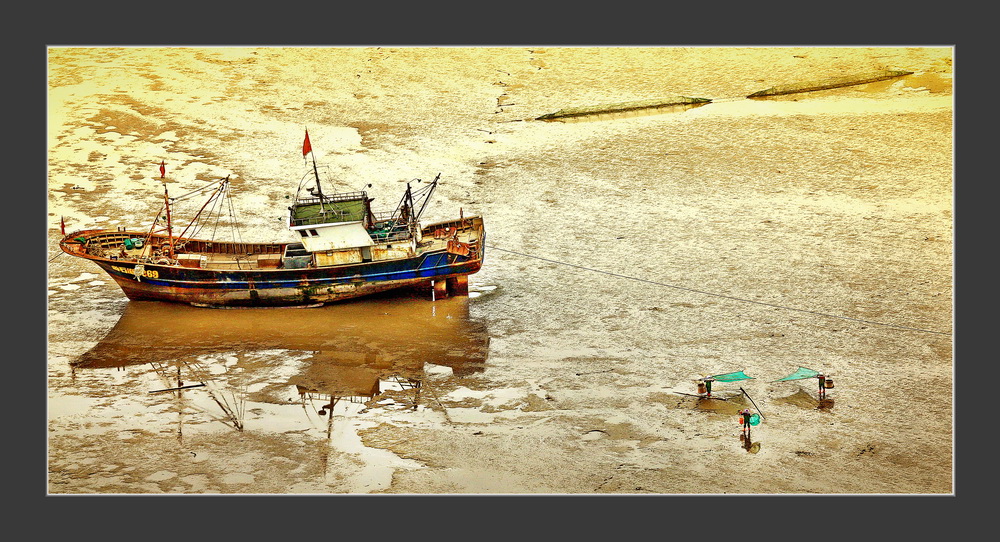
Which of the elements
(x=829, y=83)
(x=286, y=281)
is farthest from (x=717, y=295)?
(x=829, y=83)

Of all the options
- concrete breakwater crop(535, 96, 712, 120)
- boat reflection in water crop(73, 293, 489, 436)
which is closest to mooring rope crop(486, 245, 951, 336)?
boat reflection in water crop(73, 293, 489, 436)

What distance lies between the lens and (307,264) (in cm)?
2841

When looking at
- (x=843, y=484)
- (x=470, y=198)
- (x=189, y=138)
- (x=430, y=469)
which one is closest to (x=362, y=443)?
(x=430, y=469)

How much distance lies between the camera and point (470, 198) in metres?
33.8

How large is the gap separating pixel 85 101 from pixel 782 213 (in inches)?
862

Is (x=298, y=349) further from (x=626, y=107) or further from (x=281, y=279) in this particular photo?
(x=626, y=107)

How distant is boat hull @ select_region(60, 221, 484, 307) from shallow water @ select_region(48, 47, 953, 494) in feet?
1.53

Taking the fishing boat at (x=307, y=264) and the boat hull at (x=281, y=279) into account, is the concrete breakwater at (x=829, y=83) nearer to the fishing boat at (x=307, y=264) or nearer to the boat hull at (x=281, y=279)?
the fishing boat at (x=307, y=264)

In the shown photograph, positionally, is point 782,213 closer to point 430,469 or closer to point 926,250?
point 926,250

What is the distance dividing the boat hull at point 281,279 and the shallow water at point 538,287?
0.47m

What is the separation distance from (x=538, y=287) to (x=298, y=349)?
19.9 ft

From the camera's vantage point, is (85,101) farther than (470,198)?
Yes

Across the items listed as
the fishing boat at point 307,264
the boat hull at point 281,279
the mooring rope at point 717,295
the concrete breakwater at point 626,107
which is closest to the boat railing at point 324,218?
the fishing boat at point 307,264

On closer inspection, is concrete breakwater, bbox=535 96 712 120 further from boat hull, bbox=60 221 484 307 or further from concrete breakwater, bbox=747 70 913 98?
boat hull, bbox=60 221 484 307
